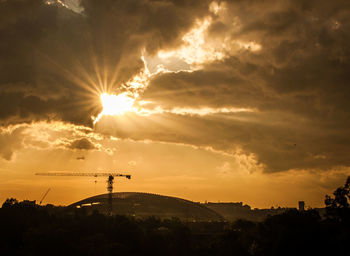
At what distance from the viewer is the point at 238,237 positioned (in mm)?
132500

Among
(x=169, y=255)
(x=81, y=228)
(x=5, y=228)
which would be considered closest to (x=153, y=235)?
(x=169, y=255)

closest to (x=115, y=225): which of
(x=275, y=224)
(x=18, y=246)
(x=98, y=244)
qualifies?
(x=98, y=244)

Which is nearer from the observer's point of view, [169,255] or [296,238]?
[296,238]

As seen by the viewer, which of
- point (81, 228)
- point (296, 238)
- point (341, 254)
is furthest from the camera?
point (81, 228)

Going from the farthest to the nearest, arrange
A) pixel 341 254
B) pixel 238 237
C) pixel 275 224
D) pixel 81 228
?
pixel 81 228
pixel 238 237
pixel 275 224
pixel 341 254

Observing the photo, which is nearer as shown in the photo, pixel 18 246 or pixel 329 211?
pixel 329 211

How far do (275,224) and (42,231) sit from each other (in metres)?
73.4

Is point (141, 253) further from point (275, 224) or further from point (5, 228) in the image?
point (5, 228)

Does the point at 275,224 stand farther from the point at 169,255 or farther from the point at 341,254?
the point at 169,255

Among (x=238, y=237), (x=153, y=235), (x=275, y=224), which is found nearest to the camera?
(x=275, y=224)

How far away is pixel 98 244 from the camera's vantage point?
436 ft

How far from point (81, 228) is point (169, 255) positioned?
39.7 m

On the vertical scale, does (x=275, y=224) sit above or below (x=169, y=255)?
above

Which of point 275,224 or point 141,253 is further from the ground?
point 275,224
